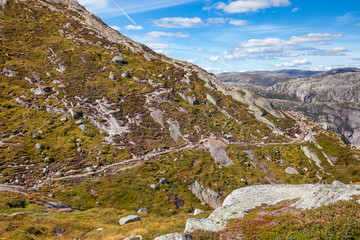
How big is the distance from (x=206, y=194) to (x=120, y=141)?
138ft

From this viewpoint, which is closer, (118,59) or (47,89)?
(47,89)

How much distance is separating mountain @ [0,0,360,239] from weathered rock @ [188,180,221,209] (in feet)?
1.12

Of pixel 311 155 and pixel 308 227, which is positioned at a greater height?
pixel 308 227

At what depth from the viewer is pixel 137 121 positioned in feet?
310

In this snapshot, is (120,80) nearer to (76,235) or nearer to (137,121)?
(137,121)

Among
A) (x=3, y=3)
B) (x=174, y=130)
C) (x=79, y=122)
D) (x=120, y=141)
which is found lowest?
(x=120, y=141)

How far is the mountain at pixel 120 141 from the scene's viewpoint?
45.6 m

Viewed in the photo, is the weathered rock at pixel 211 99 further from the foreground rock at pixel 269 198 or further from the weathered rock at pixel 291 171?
the foreground rock at pixel 269 198

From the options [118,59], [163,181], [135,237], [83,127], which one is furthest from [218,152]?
[118,59]

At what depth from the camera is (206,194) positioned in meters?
64.2

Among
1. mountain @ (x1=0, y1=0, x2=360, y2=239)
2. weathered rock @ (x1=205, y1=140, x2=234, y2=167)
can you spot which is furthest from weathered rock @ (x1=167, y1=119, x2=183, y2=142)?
weathered rock @ (x1=205, y1=140, x2=234, y2=167)

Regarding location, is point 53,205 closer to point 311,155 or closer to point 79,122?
point 79,122

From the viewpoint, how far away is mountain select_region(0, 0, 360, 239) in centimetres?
4561

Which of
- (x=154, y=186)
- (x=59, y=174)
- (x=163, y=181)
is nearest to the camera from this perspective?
(x=59, y=174)
